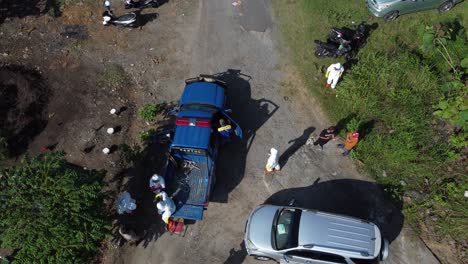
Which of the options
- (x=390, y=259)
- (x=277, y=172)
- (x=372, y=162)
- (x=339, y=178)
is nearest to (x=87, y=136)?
(x=277, y=172)

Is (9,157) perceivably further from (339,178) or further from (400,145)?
(400,145)

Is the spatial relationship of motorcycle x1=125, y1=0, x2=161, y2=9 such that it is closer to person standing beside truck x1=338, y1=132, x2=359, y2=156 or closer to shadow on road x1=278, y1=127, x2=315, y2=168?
shadow on road x1=278, y1=127, x2=315, y2=168

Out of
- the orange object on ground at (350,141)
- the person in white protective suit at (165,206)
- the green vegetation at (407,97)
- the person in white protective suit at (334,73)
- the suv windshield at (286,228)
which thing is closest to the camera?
the suv windshield at (286,228)

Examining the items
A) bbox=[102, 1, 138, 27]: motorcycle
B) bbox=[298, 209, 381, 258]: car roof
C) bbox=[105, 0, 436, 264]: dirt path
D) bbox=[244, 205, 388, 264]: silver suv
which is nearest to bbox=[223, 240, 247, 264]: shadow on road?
bbox=[105, 0, 436, 264]: dirt path

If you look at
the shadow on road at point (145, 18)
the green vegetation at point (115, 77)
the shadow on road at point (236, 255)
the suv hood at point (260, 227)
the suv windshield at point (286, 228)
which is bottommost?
the shadow on road at point (236, 255)

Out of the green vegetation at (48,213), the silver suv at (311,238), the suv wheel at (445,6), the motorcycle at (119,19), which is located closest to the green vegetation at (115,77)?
the motorcycle at (119,19)

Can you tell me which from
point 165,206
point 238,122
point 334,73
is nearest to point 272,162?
point 238,122

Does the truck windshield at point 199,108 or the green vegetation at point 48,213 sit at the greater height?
the truck windshield at point 199,108

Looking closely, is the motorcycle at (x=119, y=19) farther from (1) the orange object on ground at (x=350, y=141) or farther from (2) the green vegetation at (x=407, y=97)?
(1) the orange object on ground at (x=350, y=141)
